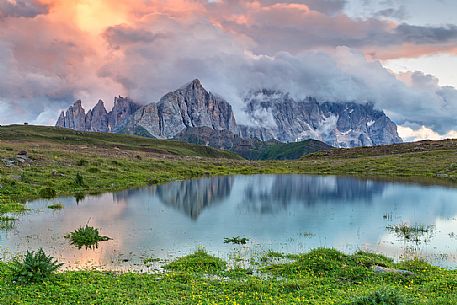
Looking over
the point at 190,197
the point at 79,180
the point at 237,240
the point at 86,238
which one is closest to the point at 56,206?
the point at 86,238

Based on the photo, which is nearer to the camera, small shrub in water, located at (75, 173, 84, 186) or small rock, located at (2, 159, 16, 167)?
small shrub in water, located at (75, 173, 84, 186)

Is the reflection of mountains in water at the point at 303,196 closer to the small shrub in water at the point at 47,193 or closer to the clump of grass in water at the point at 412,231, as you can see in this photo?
the clump of grass in water at the point at 412,231

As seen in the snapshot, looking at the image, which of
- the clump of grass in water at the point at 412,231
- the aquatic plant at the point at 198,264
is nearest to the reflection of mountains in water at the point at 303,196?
the clump of grass in water at the point at 412,231

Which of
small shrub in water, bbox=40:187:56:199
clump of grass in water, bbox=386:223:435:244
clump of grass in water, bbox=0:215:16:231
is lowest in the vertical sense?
clump of grass in water, bbox=386:223:435:244

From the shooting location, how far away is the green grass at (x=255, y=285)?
63.9 feet

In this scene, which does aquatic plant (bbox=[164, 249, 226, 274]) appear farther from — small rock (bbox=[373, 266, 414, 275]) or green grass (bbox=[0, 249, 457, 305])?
small rock (bbox=[373, 266, 414, 275])

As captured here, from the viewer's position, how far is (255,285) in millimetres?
22312

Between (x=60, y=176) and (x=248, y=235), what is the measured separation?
44388mm

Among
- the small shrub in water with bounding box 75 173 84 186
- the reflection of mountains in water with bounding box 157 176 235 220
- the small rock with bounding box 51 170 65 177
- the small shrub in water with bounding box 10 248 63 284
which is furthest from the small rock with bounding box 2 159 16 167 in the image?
the small shrub in water with bounding box 10 248 63 284

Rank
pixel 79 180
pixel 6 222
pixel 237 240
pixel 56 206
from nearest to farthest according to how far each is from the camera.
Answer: pixel 237 240 → pixel 6 222 → pixel 56 206 → pixel 79 180

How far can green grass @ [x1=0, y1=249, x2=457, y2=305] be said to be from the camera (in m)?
19.5

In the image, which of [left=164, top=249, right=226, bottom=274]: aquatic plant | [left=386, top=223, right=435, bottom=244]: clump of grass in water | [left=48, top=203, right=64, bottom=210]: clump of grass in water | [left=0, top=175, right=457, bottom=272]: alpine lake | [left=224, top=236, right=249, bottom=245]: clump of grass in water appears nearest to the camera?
[left=164, top=249, right=226, bottom=274]: aquatic plant

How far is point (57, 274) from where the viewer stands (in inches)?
931

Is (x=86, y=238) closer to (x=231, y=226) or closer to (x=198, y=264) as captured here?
(x=198, y=264)
